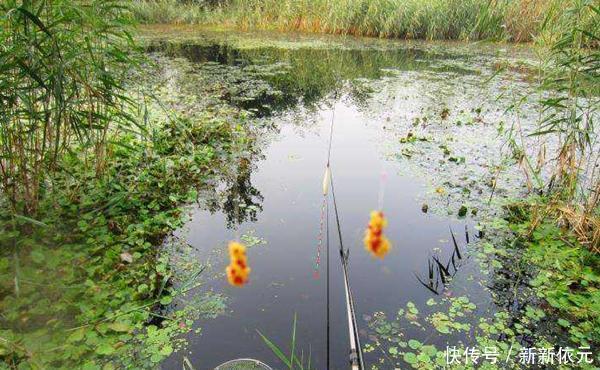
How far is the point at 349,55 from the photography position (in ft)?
38.0

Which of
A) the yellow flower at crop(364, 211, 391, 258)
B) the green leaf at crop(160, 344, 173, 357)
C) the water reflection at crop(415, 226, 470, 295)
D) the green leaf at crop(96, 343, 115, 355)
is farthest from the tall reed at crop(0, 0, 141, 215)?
the water reflection at crop(415, 226, 470, 295)

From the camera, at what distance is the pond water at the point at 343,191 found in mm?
2846

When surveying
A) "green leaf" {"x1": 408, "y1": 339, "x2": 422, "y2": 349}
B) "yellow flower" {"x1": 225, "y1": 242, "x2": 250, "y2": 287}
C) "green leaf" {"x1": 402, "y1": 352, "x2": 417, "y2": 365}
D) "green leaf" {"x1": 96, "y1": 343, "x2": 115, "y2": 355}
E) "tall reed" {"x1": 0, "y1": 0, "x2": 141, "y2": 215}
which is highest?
"tall reed" {"x1": 0, "y1": 0, "x2": 141, "y2": 215}

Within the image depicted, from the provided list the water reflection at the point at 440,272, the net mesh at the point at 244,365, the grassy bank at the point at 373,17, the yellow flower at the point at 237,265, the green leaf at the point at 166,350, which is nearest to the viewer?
the yellow flower at the point at 237,265

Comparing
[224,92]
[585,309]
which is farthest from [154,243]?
[224,92]

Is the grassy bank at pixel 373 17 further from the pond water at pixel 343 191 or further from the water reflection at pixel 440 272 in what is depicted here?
the water reflection at pixel 440 272

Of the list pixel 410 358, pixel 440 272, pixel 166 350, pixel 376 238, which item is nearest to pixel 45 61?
pixel 166 350

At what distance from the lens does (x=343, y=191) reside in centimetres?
459

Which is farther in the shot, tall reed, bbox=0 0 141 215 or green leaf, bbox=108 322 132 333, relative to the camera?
tall reed, bbox=0 0 141 215

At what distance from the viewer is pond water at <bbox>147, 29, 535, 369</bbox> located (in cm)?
285

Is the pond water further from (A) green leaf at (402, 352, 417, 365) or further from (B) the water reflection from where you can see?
(A) green leaf at (402, 352, 417, 365)

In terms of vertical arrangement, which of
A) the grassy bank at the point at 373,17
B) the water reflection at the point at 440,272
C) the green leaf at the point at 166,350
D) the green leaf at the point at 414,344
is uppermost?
the grassy bank at the point at 373,17

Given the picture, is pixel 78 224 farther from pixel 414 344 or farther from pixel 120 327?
pixel 414 344

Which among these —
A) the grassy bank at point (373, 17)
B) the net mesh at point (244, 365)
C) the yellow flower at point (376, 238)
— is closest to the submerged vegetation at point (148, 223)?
the yellow flower at point (376, 238)
